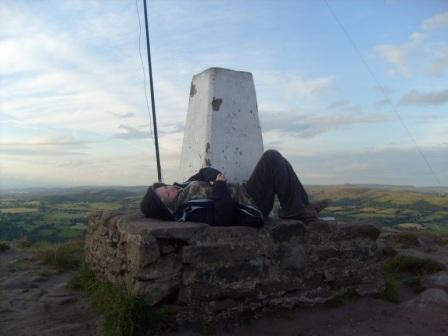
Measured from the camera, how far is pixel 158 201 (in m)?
4.68

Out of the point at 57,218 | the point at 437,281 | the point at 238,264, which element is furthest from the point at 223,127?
the point at 57,218

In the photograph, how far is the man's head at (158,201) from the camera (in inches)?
185

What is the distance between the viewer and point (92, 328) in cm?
432

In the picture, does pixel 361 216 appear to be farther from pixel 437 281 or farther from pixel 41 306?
pixel 41 306

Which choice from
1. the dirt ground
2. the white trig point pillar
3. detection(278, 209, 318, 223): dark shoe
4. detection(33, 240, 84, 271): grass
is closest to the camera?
the dirt ground

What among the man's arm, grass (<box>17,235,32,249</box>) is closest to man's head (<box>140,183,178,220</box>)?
the man's arm

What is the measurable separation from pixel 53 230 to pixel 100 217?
924 cm

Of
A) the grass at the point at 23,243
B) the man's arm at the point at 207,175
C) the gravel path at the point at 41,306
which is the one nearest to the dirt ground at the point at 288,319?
the gravel path at the point at 41,306

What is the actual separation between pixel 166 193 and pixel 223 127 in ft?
4.36

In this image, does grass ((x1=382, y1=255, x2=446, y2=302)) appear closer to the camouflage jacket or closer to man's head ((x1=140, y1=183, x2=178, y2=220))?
the camouflage jacket

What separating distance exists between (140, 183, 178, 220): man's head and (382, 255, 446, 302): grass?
323cm

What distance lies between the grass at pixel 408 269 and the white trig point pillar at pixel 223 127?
2.64m

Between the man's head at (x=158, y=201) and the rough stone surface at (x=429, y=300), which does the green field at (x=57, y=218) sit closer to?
the man's head at (x=158, y=201)

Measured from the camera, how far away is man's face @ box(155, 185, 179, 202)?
482 cm
